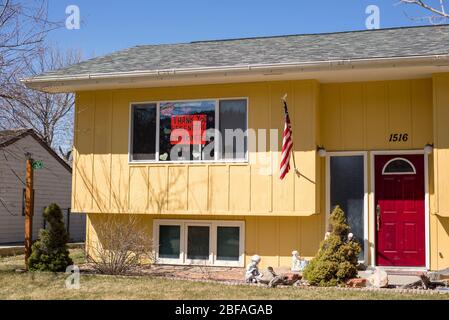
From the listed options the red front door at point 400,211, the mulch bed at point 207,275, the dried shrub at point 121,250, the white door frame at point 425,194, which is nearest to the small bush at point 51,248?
the mulch bed at point 207,275

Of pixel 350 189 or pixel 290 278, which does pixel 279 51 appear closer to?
pixel 350 189

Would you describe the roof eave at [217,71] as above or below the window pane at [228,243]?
above

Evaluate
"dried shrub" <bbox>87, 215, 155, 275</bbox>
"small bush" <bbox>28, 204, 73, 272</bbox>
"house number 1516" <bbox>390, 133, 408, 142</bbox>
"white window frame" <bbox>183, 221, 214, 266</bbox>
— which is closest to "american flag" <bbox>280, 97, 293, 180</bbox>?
"house number 1516" <bbox>390, 133, 408, 142</bbox>

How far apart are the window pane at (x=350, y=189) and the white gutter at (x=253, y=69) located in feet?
6.94

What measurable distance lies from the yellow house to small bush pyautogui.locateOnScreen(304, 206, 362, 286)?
5.84 ft

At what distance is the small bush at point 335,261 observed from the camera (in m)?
9.08

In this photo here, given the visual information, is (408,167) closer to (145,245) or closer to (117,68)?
(145,245)

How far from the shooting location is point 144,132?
1238 cm

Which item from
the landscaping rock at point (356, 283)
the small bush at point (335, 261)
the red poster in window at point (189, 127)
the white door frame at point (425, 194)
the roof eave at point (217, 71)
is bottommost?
the landscaping rock at point (356, 283)

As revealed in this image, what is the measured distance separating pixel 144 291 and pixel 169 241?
12.8ft

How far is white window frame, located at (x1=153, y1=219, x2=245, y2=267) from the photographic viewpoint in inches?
469

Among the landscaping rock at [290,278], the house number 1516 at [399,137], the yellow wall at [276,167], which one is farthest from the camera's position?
the house number 1516 at [399,137]

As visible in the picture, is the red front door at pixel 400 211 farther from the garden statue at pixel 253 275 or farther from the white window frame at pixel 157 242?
the white window frame at pixel 157 242

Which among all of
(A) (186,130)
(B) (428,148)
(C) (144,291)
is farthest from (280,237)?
(C) (144,291)
